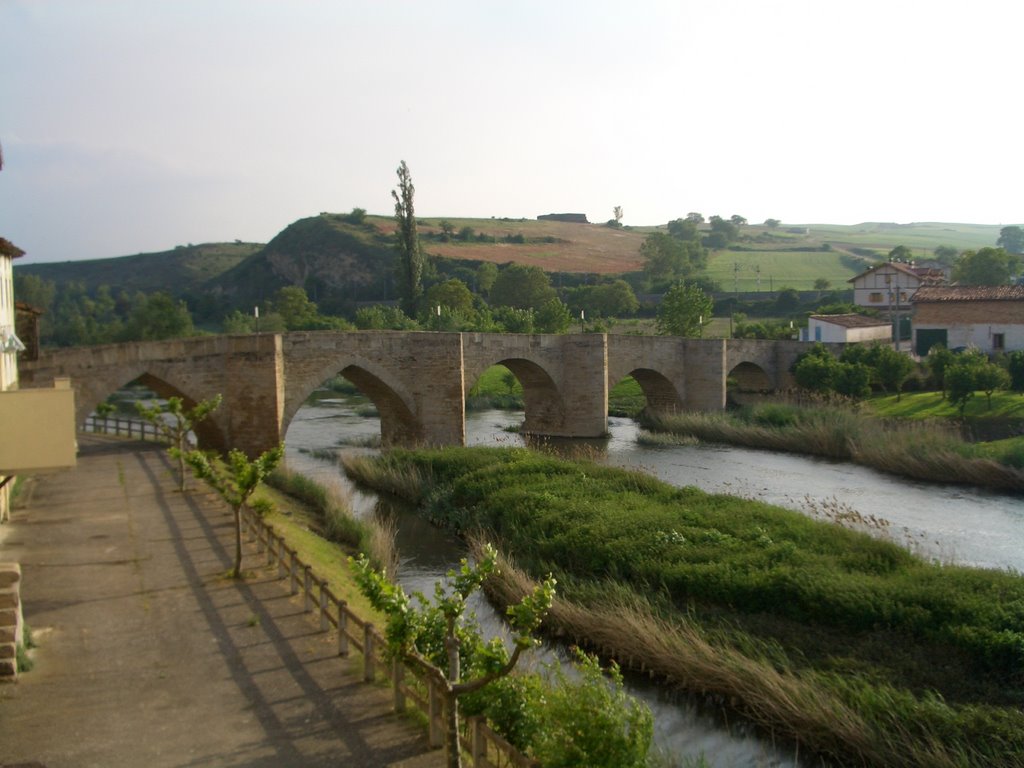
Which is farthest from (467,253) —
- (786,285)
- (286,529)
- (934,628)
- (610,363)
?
(934,628)

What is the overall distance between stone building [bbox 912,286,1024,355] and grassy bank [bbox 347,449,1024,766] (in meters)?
26.6

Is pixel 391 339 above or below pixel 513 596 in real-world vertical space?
above

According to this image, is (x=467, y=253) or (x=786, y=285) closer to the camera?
(x=786, y=285)

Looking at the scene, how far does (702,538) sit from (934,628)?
383 cm

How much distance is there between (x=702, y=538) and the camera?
46.1 ft

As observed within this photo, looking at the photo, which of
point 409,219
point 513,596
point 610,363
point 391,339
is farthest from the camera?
point 409,219

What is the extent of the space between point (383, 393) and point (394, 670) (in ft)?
63.3

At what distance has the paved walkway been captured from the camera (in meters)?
7.30

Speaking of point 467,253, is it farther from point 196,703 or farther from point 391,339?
point 196,703

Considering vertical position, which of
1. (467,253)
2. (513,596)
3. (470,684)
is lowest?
(513,596)

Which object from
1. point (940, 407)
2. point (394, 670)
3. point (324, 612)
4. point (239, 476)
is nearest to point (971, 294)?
point (940, 407)

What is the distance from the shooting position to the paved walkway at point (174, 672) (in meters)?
7.30

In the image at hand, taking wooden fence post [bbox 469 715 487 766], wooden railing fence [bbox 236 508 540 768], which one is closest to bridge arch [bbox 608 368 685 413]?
wooden railing fence [bbox 236 508 540 768]

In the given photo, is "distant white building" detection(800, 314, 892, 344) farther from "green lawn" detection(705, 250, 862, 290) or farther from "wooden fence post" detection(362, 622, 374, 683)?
"wooden fence post" detection(362, 622, 374, 683)
